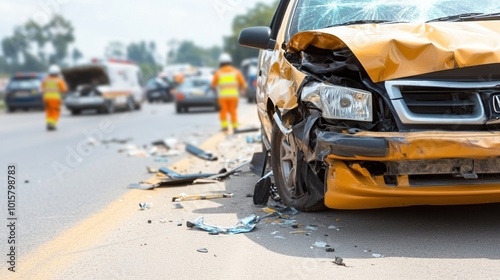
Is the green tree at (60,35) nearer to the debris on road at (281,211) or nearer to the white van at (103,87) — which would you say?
the white van at (103,87)

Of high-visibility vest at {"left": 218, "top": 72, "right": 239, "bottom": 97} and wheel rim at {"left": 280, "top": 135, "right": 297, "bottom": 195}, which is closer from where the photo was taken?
wheel rim at {"left": 280, "top": 135, "right": 297, "bottom": 195}

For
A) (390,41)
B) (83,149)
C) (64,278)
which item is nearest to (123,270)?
(64,278)

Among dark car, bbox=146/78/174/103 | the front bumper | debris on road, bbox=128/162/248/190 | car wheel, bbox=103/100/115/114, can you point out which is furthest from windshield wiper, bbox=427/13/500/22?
dark car, bbox=146/78/174/103

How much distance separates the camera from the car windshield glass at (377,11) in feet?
18.0

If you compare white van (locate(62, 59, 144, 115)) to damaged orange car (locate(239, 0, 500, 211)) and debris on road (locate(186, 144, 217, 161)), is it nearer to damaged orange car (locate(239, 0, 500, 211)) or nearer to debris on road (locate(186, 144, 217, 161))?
debris on road (locate(186, 144, 217, 161))

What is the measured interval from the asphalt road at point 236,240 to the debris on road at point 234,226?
7 centimetres

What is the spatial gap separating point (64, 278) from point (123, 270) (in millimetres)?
342

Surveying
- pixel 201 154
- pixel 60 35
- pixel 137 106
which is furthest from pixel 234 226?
pixel 60 35

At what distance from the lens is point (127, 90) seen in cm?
2900

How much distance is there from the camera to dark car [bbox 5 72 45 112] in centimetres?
3109

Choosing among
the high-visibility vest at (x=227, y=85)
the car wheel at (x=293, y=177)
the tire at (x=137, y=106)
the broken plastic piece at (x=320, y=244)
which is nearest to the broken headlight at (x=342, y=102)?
the car wheel at (x=293, y=177)

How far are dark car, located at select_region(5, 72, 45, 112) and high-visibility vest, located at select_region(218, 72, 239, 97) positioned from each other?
720 inches

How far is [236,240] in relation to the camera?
4.90m

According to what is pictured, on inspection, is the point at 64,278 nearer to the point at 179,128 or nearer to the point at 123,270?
the point at 123,270
